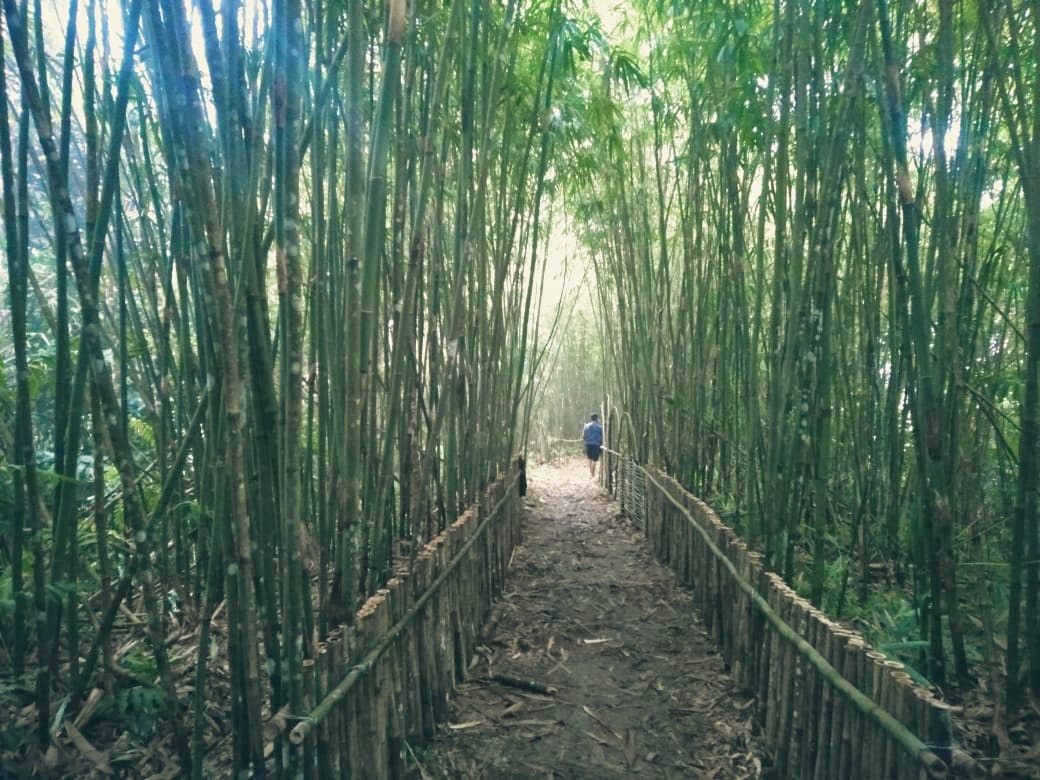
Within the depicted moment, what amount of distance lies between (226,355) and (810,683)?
1.61 metres

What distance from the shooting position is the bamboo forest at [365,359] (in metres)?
1.42

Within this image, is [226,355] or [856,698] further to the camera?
[856,698]

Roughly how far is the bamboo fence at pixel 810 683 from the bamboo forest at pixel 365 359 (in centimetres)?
15

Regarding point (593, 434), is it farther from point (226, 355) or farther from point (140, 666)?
point (226, 355)

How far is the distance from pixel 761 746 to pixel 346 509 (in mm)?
1535

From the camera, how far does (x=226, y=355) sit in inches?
49.2

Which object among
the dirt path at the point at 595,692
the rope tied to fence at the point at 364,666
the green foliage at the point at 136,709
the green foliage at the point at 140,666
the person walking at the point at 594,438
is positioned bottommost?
the dirt path at the point at 595,692

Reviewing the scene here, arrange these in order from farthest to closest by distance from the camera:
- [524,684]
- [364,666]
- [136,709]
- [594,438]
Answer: [594,438], [524,684], [136,709], [364,666]

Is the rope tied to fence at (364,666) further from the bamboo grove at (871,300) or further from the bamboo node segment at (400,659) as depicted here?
the bamboo grove at (871,300)

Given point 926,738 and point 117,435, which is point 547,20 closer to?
point 117,435

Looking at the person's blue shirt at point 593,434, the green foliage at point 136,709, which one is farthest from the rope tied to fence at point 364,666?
the person's blue shirt at point 593,434

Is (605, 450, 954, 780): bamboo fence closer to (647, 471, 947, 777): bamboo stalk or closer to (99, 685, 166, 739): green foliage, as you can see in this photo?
(647, 471, 947, 777): bamboo stalk

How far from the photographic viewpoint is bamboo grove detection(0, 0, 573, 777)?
134 centimetres

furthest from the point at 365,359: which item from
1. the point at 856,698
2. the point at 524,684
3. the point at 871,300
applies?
the point at 871,300
